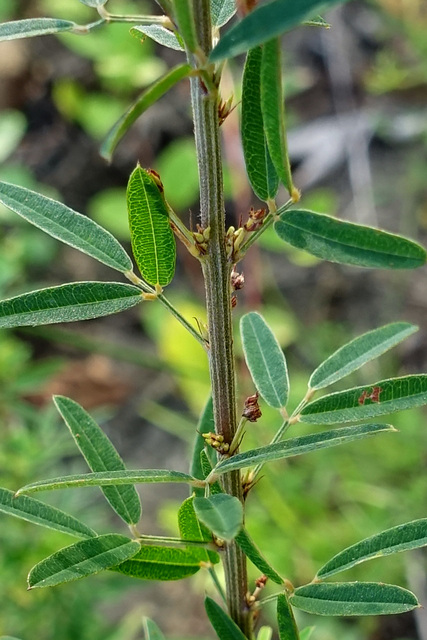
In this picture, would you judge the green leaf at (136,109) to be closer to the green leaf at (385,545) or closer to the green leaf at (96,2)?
the green leaf at (96,2)

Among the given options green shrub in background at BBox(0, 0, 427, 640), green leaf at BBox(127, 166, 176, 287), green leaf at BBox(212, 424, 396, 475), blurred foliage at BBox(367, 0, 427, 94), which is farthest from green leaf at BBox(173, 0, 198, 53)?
blurred foliage at BBox(367, 0, 427, 94)

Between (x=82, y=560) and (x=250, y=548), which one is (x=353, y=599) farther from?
(x=82, y=560)

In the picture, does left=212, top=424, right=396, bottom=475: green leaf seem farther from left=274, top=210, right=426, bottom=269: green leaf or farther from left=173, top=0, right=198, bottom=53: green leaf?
left=173, top=0, right=198, bottom=53: green leaf

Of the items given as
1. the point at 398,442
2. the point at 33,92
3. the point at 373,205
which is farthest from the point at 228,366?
the point at 33,92

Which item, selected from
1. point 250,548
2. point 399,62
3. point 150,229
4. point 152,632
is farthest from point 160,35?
point 399,62

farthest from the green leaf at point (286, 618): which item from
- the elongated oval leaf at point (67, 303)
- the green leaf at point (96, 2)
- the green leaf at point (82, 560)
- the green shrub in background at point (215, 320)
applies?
the green leaf at point (96, 2)

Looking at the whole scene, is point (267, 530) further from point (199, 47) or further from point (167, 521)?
point (199, 47)
